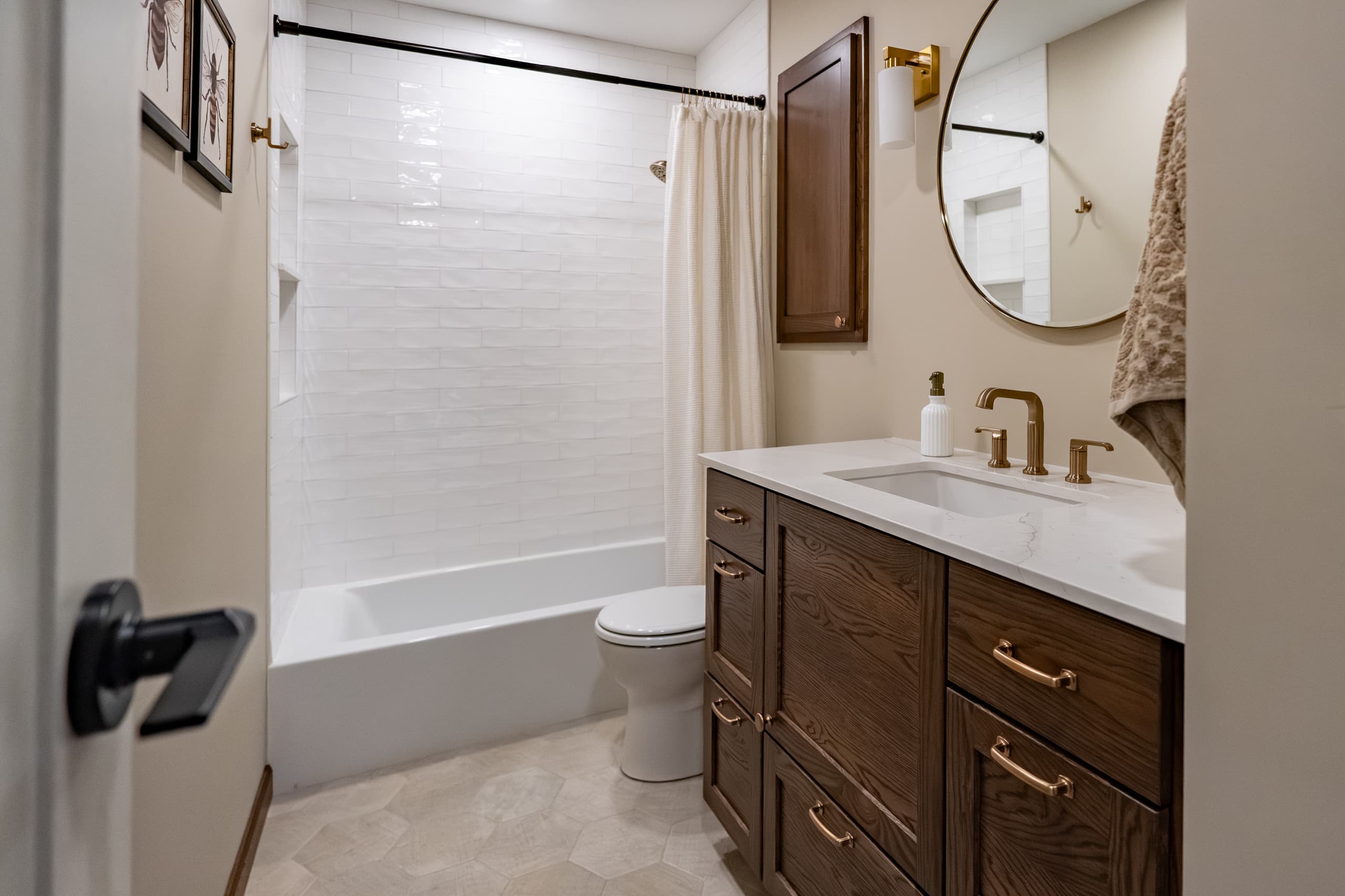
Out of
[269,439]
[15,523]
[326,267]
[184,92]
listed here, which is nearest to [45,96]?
[15,523]

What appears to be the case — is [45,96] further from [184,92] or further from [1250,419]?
[184,92]

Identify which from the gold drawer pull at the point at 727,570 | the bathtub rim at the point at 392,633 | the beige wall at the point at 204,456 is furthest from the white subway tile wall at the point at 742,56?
the bathtub rim at the point at 392,633

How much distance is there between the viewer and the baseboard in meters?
1.54

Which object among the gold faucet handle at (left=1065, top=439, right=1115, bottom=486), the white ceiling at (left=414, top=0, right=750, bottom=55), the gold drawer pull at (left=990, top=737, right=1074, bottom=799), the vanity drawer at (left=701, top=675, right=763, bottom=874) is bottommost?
the vanity drawer at (left=701, top=675, right=763, bottom=874)

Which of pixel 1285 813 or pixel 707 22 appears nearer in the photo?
pixel 1285 813

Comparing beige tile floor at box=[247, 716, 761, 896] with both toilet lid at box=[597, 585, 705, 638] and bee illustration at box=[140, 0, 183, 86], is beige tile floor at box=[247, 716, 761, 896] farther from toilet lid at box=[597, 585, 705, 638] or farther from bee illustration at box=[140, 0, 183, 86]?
bee illustration at box=[140, 0, 183, 86]

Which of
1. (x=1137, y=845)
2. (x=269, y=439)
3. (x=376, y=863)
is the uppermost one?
(x=269, y=439)

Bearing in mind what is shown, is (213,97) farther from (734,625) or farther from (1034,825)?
(1034,825)

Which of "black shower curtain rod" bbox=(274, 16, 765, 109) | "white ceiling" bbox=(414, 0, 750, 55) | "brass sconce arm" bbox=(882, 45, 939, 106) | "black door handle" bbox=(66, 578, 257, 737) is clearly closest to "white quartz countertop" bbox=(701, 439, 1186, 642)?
"black door handle" bbox=(66, 578, 257, 737)

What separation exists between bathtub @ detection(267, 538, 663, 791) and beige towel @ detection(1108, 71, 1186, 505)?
1.81 m

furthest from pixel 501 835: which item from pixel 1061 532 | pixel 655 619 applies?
pixel 1061 532

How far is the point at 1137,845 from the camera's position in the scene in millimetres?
724

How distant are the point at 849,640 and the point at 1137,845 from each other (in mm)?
510

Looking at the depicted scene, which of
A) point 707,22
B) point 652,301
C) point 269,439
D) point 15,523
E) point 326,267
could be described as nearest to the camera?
point 15,523
